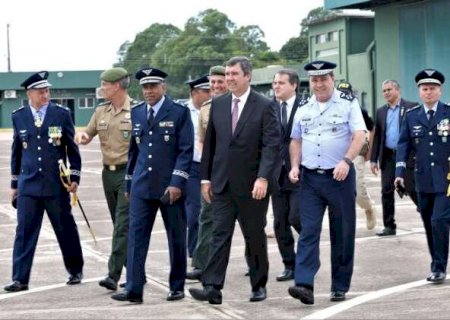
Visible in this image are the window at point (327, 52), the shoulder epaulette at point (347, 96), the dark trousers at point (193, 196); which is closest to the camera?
the shoulder epaulette at point (347, 96)

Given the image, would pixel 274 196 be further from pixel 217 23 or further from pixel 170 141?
pixel 217 23

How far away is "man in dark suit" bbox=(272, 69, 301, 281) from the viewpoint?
36.5 ft

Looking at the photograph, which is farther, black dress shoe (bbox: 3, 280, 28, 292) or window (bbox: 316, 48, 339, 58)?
window (bbox: 316, 48, 339, 58)

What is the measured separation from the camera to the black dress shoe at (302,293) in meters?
9.34

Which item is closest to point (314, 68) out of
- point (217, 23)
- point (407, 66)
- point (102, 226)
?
point (102, 226)

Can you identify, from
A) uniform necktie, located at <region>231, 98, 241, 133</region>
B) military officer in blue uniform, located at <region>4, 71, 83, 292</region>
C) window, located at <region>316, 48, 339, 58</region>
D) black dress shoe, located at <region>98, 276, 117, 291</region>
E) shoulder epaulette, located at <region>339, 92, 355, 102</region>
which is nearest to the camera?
uniform necktie, located at <region>231, 98, 241, 133</region>

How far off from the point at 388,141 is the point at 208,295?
19.0 ft

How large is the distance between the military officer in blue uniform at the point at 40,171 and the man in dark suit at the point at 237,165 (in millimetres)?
1912

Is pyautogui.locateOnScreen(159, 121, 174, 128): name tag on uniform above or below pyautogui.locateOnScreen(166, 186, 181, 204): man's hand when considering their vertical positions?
above

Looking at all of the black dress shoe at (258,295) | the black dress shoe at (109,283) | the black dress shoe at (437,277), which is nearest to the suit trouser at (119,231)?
the black dress shoe at (109,283)

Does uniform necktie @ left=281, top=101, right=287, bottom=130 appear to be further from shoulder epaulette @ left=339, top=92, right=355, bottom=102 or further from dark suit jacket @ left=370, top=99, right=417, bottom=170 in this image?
dark suit jacket @ left=370, top=99, right=417, bottom=170

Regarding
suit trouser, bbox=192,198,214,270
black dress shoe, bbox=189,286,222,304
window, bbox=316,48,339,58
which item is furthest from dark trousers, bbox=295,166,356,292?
window, bbox=316,48,339,58

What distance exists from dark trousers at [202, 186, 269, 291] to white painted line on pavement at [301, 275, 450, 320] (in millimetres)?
769

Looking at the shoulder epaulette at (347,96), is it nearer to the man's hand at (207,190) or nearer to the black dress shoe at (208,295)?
the man's hand at (207,190)
